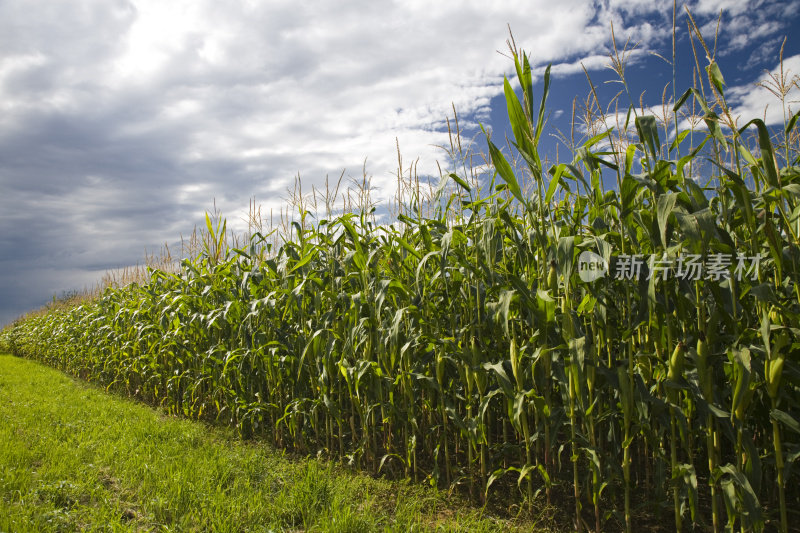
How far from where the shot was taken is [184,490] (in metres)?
Answer: 2.75

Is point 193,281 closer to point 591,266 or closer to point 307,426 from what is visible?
point 307,426

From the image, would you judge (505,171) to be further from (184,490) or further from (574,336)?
(184,490)

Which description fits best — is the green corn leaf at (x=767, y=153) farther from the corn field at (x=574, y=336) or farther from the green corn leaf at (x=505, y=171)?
the green corn leaf at (x=505, y=171)

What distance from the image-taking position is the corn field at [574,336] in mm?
1920

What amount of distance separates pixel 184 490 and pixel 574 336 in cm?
242

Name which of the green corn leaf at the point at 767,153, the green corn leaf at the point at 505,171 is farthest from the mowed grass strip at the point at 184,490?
the green corn leaf at the point at 767,153

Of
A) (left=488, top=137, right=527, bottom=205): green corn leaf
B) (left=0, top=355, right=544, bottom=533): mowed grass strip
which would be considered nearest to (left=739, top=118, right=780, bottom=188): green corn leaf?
(left=488, top=137, right=527, bottom=205): green corn leaf

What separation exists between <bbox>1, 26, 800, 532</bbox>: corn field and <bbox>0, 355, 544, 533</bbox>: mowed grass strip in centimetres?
28

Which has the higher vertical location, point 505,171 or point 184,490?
point 505,171

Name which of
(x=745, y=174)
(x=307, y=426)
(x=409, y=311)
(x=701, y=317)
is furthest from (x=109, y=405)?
(x=745, y=174)

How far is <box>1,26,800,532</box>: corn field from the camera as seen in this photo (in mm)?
1920

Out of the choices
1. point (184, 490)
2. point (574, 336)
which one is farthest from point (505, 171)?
point (184, 490)

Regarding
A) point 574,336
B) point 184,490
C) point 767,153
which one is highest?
point 767,153

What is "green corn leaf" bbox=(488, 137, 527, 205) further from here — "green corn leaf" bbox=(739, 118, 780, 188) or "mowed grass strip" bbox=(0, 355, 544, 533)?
"mowed grass strip" bbox=(0, 355, 544, 533)
